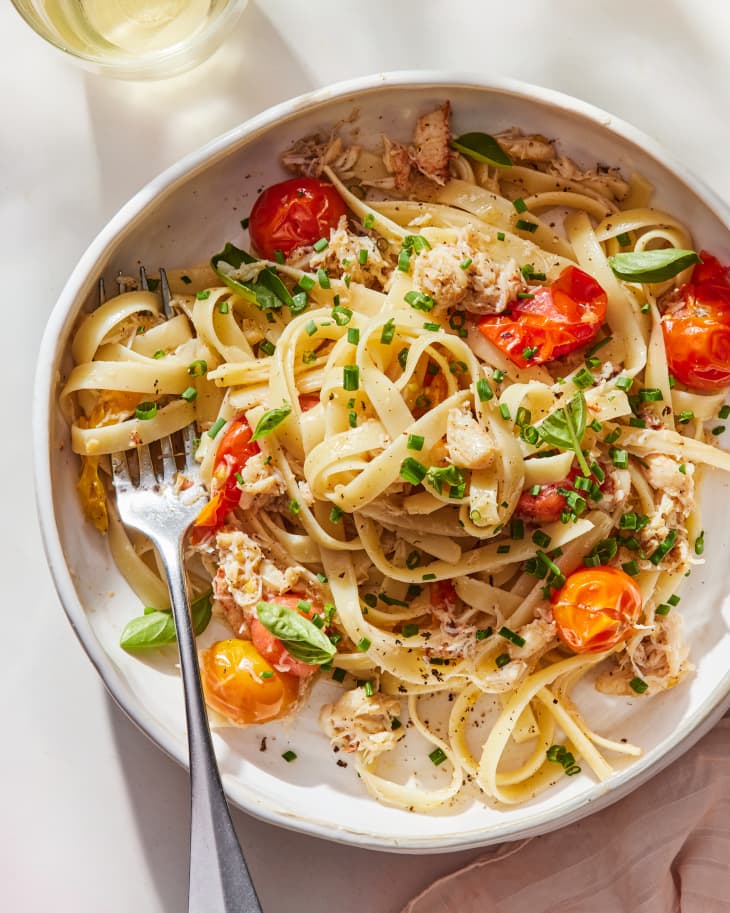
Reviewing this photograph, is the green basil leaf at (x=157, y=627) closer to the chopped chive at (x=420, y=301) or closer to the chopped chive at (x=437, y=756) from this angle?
the chopped chive at (x=437, y=756)

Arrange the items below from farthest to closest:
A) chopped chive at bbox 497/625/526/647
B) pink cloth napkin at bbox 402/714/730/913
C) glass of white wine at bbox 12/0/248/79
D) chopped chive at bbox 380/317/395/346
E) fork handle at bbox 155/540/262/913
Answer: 1. pink cloth napkin at bbox 402/714/730/913
2. glass of white wine at bbox 12/0/248/79
3. chopped chive at bbox 497/625/526/647
4. chopped chive at bbox 380/317/395/346
5. fork handle at bbox 155/540/262/913

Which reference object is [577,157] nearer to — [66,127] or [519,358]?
[519,358]

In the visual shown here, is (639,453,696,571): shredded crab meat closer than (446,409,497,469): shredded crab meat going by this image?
No

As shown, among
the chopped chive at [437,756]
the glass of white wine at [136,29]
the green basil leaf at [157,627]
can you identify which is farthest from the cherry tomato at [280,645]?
the glass of white wine at [136,29]

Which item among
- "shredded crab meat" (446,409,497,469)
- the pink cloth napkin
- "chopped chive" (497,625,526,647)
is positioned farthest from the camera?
the pink cloth napkin

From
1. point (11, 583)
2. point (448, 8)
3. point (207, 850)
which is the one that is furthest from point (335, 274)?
point (207, 850)

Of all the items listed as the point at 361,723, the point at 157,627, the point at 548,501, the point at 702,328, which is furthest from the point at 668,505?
Answer: the point at 157,627

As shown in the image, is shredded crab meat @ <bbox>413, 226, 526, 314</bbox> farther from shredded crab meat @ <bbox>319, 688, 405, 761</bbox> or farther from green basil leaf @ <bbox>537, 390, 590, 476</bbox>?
shredded crab meat @ <bbox>319, 688, 405, 761</bbox>

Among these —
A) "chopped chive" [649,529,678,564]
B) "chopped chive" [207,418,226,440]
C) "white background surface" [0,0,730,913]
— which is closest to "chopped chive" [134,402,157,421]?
"chopped chive" [207,418,226,440]
